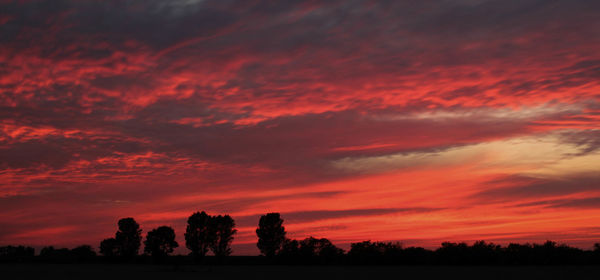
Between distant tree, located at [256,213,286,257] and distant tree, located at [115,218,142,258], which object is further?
distant tree, located at [115,218,142,258]

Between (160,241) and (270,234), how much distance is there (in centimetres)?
4242

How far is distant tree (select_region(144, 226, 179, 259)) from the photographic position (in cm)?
16988

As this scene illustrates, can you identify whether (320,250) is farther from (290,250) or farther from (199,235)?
(199,235)

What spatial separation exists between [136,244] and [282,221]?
→ 5000 centimetres

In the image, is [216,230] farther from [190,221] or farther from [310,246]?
[310,246]

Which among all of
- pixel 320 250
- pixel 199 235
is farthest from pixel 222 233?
pixel 320 250

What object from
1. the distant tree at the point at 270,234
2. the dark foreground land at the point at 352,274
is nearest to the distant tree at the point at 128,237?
the distant tree at the point at 270,234

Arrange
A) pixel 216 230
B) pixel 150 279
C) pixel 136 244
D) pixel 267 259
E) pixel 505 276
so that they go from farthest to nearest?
pixel 136 244
pixel 216 230
pixel 267 259
pixel 505 276
pixel 150 279

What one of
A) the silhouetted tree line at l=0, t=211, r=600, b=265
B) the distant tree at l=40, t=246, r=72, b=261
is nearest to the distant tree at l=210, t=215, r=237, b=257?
the silhouetted tree line at l=0, t=211, r=600, b=265

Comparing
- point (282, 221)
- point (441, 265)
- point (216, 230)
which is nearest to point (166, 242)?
point (216, 230)

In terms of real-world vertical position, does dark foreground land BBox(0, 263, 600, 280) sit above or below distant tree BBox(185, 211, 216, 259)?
below

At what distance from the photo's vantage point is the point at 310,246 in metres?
127

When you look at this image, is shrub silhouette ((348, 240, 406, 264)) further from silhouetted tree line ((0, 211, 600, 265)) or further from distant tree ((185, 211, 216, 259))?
distant tree ((185, 211, 216, 259))

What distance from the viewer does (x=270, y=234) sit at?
147250 mm
